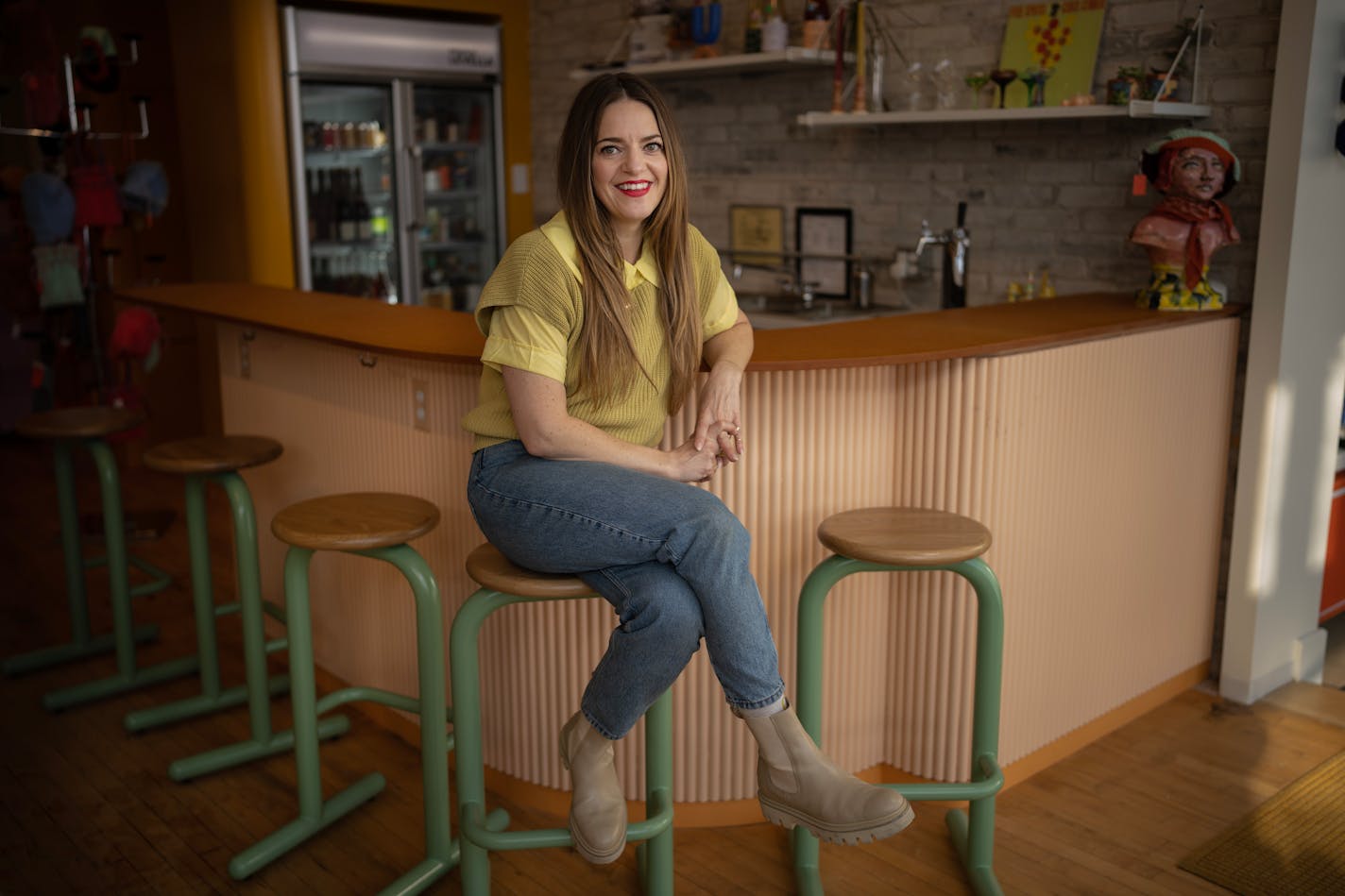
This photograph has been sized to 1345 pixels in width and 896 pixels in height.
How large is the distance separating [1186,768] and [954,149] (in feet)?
6.51

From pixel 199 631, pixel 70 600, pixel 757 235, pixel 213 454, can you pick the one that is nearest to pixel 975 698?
pixel 213 454

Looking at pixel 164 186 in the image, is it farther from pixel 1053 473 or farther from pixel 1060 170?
pixel 1053 473

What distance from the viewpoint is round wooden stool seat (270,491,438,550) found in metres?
2.27

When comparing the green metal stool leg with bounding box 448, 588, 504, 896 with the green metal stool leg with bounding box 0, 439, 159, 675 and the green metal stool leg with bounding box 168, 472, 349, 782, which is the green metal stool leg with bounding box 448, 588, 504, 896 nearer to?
the green metal stool leg with bounding box 168, 472, 349, 782

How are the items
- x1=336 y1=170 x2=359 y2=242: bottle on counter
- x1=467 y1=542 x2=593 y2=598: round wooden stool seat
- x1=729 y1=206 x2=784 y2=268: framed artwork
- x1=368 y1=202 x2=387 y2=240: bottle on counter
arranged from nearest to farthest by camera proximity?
x1=467 y1=542 x2=593 y2=598: round wooden stool seat < x1=729 y1=206 x2=784 y2=268: framed artwork < x1=336 y1=170 x2=359 y2=242: bottle on counter < x1=368 y1=202 x2=387 y2=240: bottle on counter

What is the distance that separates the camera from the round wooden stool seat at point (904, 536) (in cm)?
212

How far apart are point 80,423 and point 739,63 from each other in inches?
94.1

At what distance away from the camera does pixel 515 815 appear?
8.87ft

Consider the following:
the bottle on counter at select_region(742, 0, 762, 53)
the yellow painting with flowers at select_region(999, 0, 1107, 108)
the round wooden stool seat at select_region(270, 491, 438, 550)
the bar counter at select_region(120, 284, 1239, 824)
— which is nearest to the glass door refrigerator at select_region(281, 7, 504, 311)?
the bottle on counter at select_region(742, 0, 762, 53)

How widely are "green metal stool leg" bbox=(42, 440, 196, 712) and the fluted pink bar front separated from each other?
21.3 inches

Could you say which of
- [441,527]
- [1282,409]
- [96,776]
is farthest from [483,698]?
[1282,409]

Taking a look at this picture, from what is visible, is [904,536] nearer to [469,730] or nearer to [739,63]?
[469,730]

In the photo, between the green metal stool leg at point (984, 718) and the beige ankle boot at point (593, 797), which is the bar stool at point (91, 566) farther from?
the green metal stool leg at point (984, 718)

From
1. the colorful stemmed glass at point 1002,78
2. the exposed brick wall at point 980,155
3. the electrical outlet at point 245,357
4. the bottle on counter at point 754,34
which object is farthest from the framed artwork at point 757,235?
the electrical outlet at point 245,357
